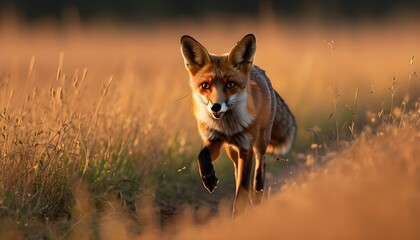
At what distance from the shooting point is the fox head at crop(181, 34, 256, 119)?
240 inches

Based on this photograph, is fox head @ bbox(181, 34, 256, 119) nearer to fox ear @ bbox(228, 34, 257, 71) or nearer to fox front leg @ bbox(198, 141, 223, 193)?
fox ear @ bbox(228, 34, 257, 71)

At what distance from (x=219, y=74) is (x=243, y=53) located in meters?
0.37

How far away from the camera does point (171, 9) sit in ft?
112

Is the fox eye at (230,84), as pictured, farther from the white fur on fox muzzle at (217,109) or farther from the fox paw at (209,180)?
the fox paw at (209,180)

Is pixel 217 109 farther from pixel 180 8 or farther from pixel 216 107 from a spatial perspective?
pixel 180 8

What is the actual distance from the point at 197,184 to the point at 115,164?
1291mm

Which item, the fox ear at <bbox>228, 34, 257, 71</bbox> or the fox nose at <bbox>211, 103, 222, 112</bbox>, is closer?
the fox nose at <bbox>211, 103, 222, 112</bbox>

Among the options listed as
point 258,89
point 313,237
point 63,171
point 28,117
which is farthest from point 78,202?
point 313,237

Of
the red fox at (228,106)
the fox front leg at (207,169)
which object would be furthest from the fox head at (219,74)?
the fox front leg at (207,169)

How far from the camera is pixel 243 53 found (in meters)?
6.48

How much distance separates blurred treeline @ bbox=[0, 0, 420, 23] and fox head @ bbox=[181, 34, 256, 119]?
78.2 ft

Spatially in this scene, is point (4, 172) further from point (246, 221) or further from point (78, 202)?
point (246, 221)

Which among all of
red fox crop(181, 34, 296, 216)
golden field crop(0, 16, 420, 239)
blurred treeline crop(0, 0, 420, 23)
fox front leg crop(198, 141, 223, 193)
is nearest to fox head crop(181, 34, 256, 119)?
red fox crop(181, 34, 296, 216)

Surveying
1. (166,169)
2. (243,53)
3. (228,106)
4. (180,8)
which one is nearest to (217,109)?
(228,106)
